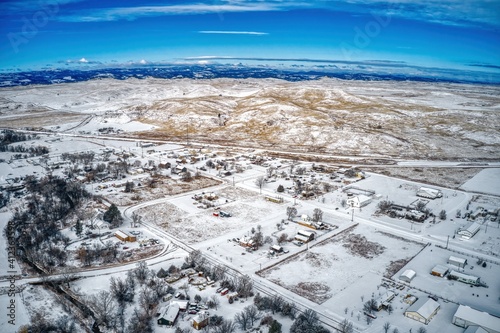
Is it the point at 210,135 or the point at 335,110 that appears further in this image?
the point at 335,110

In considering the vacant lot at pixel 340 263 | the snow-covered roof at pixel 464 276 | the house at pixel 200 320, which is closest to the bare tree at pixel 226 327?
the house at pixel 200 320

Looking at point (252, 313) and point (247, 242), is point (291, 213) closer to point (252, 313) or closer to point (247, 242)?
point (247, 242)

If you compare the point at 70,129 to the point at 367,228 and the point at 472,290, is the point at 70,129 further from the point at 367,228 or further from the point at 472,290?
the point at 472,290

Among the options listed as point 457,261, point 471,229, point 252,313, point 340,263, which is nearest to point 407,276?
point 340,263

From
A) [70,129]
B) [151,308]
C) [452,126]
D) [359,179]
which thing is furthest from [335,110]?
[151,308]

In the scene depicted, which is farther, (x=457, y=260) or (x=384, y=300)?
(x=457, y=260)

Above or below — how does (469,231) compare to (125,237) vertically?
above

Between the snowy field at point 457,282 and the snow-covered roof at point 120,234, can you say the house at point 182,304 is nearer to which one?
the snow-covered roof at point 120,234
